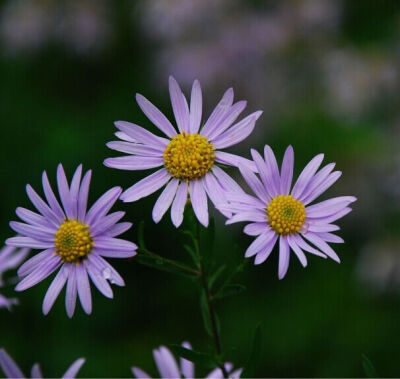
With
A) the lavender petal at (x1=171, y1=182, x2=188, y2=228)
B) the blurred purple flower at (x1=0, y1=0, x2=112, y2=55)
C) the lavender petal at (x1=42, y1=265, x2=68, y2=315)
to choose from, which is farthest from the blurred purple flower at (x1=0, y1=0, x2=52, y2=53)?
the lavender petal at (x1=42, y1=265, x2=68, y2=315)

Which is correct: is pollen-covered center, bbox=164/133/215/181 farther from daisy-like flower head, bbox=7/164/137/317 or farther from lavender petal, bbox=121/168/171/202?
daisy-like flower head, bbox=7/164/137/317

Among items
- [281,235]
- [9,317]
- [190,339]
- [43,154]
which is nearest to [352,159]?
[190,339]

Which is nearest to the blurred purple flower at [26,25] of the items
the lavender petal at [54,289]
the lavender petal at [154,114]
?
the lavender petal at [154,114]

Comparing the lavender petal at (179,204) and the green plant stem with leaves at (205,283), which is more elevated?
the lavender petal at (179,204)

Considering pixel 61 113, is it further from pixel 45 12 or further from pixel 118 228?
pixel 118 228

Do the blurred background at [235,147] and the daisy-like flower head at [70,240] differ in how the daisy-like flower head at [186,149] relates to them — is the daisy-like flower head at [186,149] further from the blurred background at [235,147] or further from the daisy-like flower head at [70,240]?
the blurred background at [235,147]

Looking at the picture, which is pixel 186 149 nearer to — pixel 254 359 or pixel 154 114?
pixel 154 114
